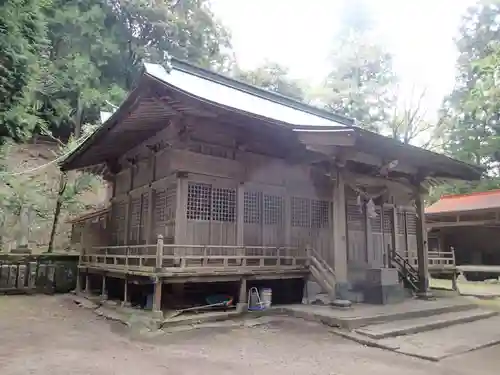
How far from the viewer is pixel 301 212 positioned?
454 inches

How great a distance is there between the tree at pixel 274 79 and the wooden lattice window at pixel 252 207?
25.1 metres

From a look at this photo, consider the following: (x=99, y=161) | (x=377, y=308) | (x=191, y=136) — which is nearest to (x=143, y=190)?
(x=191, y=136)

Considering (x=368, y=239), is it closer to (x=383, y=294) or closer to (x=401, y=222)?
(x=401, y=222)

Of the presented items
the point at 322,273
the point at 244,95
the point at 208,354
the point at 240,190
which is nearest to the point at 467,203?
the point at 244,95

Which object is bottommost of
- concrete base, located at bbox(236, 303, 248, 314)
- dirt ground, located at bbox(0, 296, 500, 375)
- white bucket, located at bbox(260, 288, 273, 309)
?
dirt ground, located at bbox(0, 296, 500, 375)

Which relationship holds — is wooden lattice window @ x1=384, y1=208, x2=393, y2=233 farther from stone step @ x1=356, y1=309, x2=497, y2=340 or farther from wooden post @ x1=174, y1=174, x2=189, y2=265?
wooden post @ x1=174, y1=174, x2=189, y2=265

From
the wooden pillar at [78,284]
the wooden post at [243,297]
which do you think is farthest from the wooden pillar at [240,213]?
the wooden pillar at [78,284]

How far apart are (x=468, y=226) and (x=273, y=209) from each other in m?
15.8

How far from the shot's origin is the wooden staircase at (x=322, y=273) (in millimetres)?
9440

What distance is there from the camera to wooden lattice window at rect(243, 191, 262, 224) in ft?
34.4

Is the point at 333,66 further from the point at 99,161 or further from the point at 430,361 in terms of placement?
the point at 430,361

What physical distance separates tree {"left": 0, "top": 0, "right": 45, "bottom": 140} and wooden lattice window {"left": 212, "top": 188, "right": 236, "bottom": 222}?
4.37m

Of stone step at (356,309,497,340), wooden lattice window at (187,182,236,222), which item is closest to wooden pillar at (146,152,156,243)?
wooden lattice window at (187,182,236,222)

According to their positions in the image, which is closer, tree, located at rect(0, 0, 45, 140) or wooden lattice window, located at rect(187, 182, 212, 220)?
tree, located at rect(0, 0, 45, 140)
